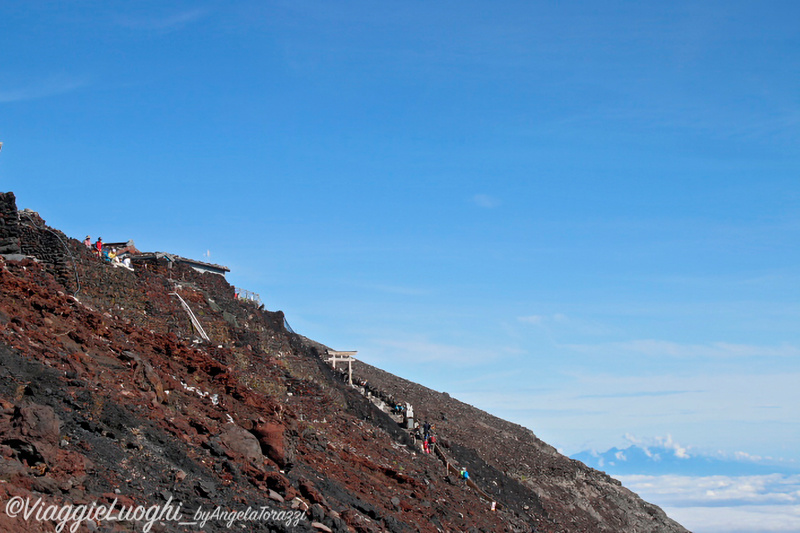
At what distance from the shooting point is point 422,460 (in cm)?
3048

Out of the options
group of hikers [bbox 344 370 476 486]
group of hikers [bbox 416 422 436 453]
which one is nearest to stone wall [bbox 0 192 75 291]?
group of hikers [bbox 344 370 476 486]

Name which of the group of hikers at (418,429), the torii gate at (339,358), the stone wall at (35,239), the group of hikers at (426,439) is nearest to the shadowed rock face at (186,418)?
the stone wall at (35,239)

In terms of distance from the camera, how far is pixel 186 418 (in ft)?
57.0

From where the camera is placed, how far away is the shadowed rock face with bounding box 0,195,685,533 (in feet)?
42.2

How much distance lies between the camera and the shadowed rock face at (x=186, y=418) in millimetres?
12852

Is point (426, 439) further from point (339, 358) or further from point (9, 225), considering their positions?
point (9, 225)

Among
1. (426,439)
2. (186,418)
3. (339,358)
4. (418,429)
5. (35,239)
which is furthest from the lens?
(339,358)

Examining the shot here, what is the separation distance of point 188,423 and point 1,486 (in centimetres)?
651

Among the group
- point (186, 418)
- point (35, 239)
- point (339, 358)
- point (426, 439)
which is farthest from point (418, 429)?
point (186, 418)

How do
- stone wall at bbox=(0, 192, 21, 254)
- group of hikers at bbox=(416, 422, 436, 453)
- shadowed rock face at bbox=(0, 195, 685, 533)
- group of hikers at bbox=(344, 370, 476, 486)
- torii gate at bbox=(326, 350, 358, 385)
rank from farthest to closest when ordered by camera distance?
torii gate at bbox=(326, 350, 358, 385) < group of hikers at bbox=(416, 422, 436, 453) < group of hikers at bbox=(344, 370, 476, 486) < stone wall at bbox=(0, 192, 21, 254) < shadowed rock face at bbox=(0, 195, 685, 533)

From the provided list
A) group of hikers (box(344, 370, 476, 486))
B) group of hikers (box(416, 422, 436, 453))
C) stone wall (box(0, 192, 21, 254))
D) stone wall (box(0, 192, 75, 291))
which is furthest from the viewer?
group of hikers (box(416, 422, 436, 453))

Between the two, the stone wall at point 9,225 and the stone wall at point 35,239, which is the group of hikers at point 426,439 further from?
the stone wall at point 9,225

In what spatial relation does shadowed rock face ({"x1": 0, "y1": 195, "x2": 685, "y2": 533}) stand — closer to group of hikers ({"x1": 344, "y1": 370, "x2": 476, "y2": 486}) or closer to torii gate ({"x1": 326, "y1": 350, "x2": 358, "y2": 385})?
group of hikers ({"x1": 344, "y1": 370, "x2": 476, "y2": 486})

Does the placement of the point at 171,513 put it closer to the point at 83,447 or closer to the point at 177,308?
the point at 83,447
